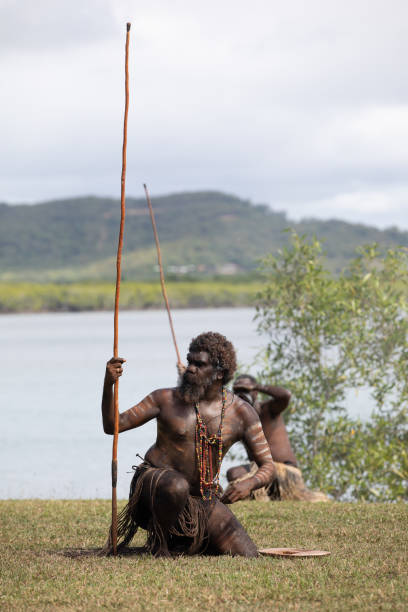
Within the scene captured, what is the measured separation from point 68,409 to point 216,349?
3214 cm

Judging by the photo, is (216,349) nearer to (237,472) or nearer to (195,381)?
(195,381)

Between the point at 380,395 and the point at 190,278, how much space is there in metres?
112

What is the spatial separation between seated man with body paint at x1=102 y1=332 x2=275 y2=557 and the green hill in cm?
10888

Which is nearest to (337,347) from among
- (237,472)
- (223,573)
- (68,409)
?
(237,472)

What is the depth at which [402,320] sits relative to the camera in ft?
50.2

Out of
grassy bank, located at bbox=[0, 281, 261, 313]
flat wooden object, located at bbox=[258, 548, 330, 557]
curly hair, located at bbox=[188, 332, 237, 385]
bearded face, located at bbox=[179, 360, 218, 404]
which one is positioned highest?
curly hair, located at bbox=[188, 332, 237, 385]

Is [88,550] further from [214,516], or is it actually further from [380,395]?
[380,395]

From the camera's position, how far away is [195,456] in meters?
6.79

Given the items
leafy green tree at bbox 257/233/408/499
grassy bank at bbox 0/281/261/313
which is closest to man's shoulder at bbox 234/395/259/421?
leafy green tree at bbox 257/233/408/499

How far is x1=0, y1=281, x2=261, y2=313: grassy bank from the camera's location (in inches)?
4331

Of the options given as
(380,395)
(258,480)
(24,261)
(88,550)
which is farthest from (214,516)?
(24,261)

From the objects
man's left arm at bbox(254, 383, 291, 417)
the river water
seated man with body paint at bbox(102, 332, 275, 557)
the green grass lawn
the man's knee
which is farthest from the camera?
the river water

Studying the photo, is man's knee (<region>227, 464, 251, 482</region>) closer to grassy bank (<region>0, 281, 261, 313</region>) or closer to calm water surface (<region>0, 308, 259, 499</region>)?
calm water surface (<region>0, 308, 259, 499</region>)

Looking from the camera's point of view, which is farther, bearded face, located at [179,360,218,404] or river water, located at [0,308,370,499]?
river water, located at [0,308,370,499]
